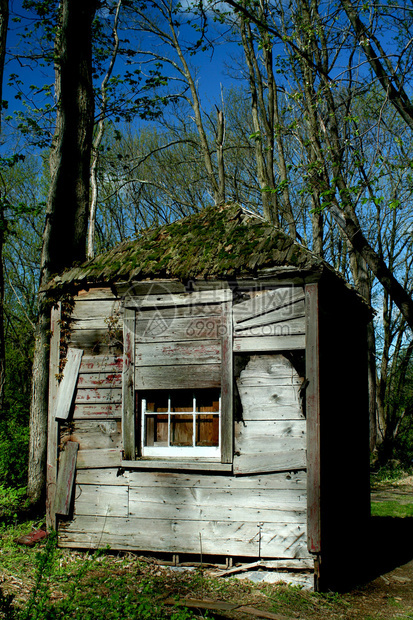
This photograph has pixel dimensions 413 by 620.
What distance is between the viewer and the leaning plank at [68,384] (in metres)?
7.17

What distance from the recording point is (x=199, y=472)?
6.45 metres

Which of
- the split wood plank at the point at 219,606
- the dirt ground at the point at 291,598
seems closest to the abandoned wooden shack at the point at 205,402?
the dirt ground at the point at 291,598

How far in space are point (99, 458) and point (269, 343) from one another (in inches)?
107

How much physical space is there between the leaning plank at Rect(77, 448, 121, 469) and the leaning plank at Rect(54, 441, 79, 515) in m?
0.09

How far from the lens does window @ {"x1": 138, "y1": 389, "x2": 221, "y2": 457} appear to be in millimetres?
6590

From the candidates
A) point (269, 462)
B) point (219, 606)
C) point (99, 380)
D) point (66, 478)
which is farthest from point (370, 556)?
point (99, 380)

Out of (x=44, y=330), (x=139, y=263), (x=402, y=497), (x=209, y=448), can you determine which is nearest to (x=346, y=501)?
(x=209, y=448)

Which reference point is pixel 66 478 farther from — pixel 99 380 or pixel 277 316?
pixel 277 316

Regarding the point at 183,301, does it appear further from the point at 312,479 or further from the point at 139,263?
the point at 312,479

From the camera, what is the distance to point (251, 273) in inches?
251

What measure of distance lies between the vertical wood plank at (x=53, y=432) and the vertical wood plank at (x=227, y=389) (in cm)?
240

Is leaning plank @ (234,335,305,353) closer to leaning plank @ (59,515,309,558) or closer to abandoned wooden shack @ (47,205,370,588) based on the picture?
abandoned wooden shack @ (47,205,370,588)

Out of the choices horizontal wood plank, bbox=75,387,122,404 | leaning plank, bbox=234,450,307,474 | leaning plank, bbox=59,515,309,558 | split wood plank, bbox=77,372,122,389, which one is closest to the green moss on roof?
split wood plank, bbox=77,372,122,389

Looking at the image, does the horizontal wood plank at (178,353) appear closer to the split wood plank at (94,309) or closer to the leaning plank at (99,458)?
the split wood plank at (94,309)
